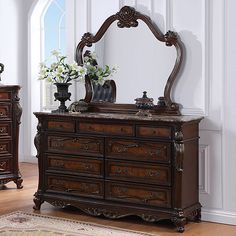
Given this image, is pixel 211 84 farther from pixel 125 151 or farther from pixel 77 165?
pixel 77 165

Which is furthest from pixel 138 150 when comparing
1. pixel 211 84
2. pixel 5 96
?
pixel 5 96

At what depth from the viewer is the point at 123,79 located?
18.2 ft

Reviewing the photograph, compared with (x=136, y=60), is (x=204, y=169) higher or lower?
lower

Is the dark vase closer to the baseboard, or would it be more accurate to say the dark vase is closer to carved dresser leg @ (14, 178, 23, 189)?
carved dresser leg @ (14, 178, 23, 189)

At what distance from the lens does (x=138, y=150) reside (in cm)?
503

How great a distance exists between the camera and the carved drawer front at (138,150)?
16.1 ft

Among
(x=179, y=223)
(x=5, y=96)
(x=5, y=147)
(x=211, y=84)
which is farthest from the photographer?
(x=5, y=147)

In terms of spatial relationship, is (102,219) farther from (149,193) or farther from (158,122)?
(158,122)

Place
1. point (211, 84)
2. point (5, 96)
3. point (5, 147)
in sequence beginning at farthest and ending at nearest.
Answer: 1. point (5, 147)
2. point (5, 96)
3. point (211, 84)

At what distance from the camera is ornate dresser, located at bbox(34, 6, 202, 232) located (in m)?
4.90

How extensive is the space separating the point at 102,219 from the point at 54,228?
20.1 inches

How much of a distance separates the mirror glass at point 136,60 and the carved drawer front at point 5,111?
4.12 feet

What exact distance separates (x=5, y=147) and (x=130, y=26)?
76.9 inches

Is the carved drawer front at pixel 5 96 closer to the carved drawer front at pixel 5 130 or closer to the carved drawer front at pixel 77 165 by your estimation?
the carved drawer front at pixel 5 130
